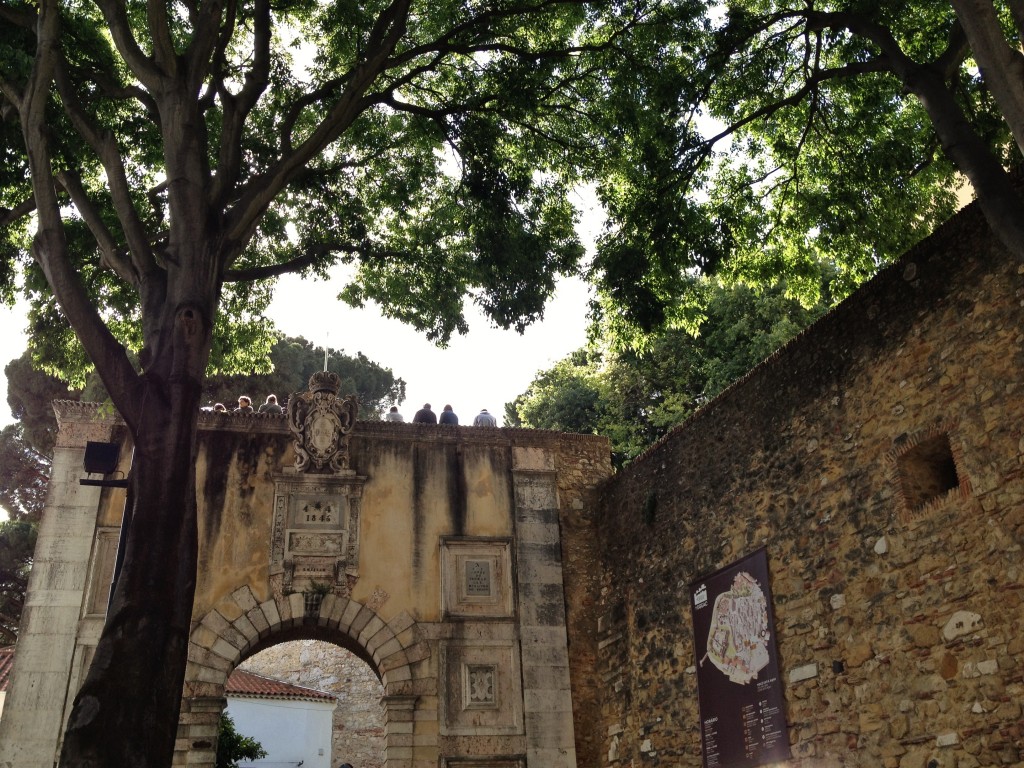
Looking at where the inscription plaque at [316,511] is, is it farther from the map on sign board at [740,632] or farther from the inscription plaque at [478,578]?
the map on sign board at [740,632]

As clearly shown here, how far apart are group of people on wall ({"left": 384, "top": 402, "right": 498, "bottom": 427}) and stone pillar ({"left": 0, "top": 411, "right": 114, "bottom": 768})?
A: 3787mm

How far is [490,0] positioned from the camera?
33.0ft

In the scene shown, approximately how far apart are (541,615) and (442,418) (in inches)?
128

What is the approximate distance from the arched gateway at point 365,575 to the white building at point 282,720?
8.75 m

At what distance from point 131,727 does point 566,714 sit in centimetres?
737

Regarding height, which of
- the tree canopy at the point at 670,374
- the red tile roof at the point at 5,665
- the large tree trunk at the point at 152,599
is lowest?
the large tree trunk at the point at 152,599

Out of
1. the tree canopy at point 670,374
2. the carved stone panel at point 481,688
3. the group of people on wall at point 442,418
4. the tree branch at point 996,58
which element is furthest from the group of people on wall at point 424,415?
the tree branch at point 996,58

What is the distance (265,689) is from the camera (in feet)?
67.6

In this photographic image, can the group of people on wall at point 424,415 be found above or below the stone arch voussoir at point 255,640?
above

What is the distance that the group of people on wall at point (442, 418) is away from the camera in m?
13.7

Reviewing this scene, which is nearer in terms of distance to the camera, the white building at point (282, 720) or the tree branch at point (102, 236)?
the tree branch at point (102, 236)

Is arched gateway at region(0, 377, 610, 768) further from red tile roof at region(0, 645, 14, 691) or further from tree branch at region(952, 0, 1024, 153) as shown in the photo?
tree branch at region(952, 0, 1024, 153)

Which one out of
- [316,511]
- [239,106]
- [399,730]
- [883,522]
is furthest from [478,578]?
[239,106]

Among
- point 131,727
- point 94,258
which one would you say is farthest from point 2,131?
point 131,727
